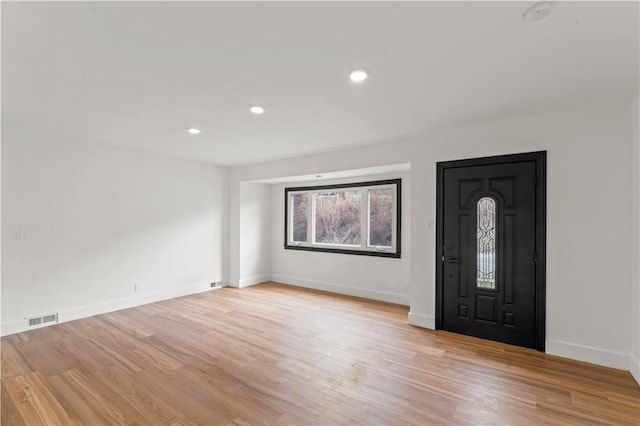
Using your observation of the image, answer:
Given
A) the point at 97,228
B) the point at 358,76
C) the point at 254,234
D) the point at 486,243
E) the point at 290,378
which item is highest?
the point at 358,76

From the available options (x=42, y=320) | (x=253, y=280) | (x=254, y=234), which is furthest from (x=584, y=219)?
(x=42, y=320)

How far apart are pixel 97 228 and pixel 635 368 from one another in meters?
6.43

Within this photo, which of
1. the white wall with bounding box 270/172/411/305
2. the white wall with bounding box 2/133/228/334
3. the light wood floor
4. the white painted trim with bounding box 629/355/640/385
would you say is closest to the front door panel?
the light wood floor

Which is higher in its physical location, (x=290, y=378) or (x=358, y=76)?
(x=358, y=76)

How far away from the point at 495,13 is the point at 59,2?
2.28 meters

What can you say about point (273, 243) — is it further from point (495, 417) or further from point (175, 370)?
point (495, 417)

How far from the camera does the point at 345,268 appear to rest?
568 centimetres

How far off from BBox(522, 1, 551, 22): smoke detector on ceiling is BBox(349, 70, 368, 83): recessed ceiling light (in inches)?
39.7

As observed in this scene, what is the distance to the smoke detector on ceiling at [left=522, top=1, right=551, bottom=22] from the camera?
1526 mm

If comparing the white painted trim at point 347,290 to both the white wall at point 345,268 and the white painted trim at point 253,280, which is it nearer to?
the white wall at point 345,268

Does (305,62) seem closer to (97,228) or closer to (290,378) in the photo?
(290,378)

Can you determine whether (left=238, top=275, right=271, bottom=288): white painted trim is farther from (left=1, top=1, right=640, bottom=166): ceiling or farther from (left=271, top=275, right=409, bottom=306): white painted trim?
(left=1, top=1, right=640, bottom=166): ceiling

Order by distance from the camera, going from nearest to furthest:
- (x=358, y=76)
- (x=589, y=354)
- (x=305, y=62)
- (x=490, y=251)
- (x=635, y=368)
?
(x=305, y=62) < (x=358, y=76) < (x=635, y=368) < (x=589, y=354) < (x=490, y=251)

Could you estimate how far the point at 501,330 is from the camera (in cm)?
341
